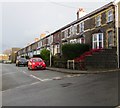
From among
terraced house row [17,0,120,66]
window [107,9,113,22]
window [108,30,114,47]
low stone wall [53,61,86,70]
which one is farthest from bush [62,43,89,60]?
window [107,9,113,22]

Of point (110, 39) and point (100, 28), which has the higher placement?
point (100, 28)

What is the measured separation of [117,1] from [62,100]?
19.2 meters

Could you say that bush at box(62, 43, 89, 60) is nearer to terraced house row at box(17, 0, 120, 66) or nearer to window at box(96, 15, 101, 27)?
terraced house row at box(17, 0, 120, 66)

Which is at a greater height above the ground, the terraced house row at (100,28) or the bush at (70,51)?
the terraced house row at (100,28)

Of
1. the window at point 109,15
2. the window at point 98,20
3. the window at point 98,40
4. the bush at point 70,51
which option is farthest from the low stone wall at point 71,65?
the window at point 109,15

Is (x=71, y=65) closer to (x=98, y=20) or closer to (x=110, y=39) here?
(x=110, y=39)

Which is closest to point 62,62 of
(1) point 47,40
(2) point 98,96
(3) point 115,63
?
(3) point 115,63

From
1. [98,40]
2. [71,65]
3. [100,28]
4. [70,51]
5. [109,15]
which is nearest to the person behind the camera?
[71,65]

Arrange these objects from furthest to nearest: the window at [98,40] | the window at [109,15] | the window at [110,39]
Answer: the window at [98,40], the window at [109,15], the window at [110,39]

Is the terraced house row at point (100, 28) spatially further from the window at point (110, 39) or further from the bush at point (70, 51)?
the bush at point (70, 51)

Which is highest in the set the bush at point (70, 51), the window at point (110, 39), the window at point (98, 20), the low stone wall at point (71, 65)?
the window at point (98, 20)

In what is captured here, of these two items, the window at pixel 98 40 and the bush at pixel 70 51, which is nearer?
the bush at pixel 70 51

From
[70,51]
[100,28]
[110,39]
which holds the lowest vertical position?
[70,51]

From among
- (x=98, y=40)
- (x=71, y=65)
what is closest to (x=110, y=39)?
(x=98, y=40)
